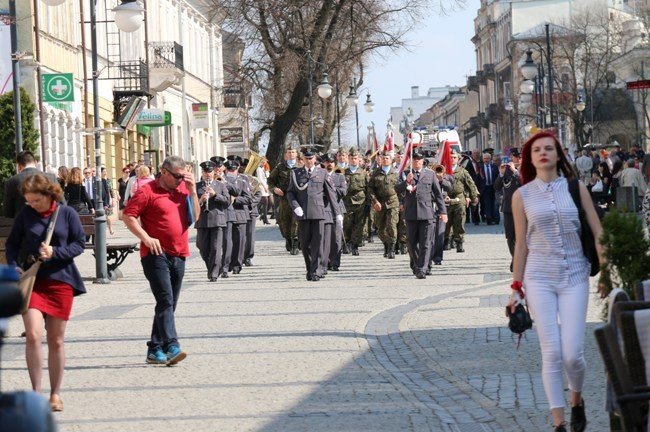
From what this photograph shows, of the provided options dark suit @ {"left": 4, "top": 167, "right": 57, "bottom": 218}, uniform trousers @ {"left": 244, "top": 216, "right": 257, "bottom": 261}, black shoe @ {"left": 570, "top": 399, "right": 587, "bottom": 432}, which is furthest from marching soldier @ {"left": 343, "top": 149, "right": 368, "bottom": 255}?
black shoe @ {"left": 570, "top": 399, "right": 587, "bottom": 432}

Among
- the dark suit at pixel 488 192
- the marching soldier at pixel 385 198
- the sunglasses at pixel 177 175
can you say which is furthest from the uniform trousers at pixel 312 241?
the dark suit at pixel 488 192

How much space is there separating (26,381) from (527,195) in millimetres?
4452

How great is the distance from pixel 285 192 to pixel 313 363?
1499cm

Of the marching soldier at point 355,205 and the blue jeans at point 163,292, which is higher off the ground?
the marching soldier at point 355,205

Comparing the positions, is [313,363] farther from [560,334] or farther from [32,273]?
[560,334]

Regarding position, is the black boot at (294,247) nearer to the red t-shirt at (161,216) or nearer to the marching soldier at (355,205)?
the marching soldier at (355,205)

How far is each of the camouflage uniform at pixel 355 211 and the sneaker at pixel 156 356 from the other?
1619 cm

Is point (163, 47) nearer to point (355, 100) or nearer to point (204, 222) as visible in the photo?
point (355, 100)

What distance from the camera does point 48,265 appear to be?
962 centimetres

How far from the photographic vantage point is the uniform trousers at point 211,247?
21547 mm

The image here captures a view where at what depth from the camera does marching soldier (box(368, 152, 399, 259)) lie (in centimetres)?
2627

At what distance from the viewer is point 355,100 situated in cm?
5516

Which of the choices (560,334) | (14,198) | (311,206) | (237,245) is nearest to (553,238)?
(560,334)

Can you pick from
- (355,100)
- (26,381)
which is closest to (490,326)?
(26,381)
